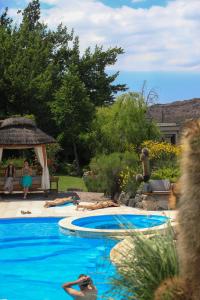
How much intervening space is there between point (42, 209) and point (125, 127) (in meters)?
10.8

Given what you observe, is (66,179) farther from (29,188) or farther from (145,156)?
(145,156)

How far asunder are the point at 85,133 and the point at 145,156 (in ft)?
45.0

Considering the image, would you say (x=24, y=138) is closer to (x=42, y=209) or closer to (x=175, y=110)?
(x=42, y=209)

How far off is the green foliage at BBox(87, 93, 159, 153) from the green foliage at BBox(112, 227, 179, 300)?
19.4m

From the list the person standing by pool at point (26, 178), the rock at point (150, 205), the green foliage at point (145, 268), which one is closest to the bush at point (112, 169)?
the rock at point (150, 205)

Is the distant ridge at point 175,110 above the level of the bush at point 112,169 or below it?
above

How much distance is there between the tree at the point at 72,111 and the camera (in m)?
30.1

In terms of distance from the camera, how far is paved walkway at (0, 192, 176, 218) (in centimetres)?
1521

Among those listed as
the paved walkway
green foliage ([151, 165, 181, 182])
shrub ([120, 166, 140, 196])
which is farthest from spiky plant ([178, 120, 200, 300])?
green foliage ([151, 165, 181, 182])

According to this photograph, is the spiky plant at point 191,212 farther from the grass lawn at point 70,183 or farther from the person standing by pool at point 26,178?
the grass lawn at point 70,183

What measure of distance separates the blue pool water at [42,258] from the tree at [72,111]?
15241 mm

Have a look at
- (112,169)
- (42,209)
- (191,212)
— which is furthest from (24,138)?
(191,212)

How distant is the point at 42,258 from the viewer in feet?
38.2

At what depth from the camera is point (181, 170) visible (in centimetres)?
317
